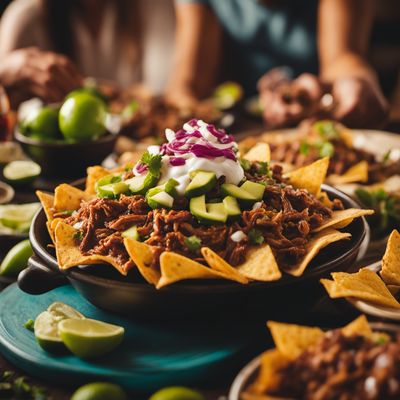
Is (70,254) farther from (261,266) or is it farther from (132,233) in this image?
→ (261,266)

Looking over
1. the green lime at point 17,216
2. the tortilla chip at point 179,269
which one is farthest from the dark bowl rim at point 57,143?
the tortilla chip at point 179,269

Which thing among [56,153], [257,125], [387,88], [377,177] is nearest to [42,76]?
[56,153]

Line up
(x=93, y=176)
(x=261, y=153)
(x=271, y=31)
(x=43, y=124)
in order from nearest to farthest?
(x=93, y=176)
(x=261, y=153)
(x=43, y=124)
(x=271, y=31)

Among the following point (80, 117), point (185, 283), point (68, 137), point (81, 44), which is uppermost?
point (185, 283)

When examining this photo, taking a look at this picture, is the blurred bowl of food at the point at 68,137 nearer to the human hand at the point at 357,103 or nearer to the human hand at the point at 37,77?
the human hand at the point at 37,77

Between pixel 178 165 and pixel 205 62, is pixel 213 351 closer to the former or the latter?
pixel 178 165

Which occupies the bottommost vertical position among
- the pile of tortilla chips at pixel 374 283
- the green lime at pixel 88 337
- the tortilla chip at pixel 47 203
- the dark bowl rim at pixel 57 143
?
the dark bowl rim at pixel 57 143

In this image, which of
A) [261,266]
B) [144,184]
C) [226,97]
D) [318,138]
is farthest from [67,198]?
[226,97]
